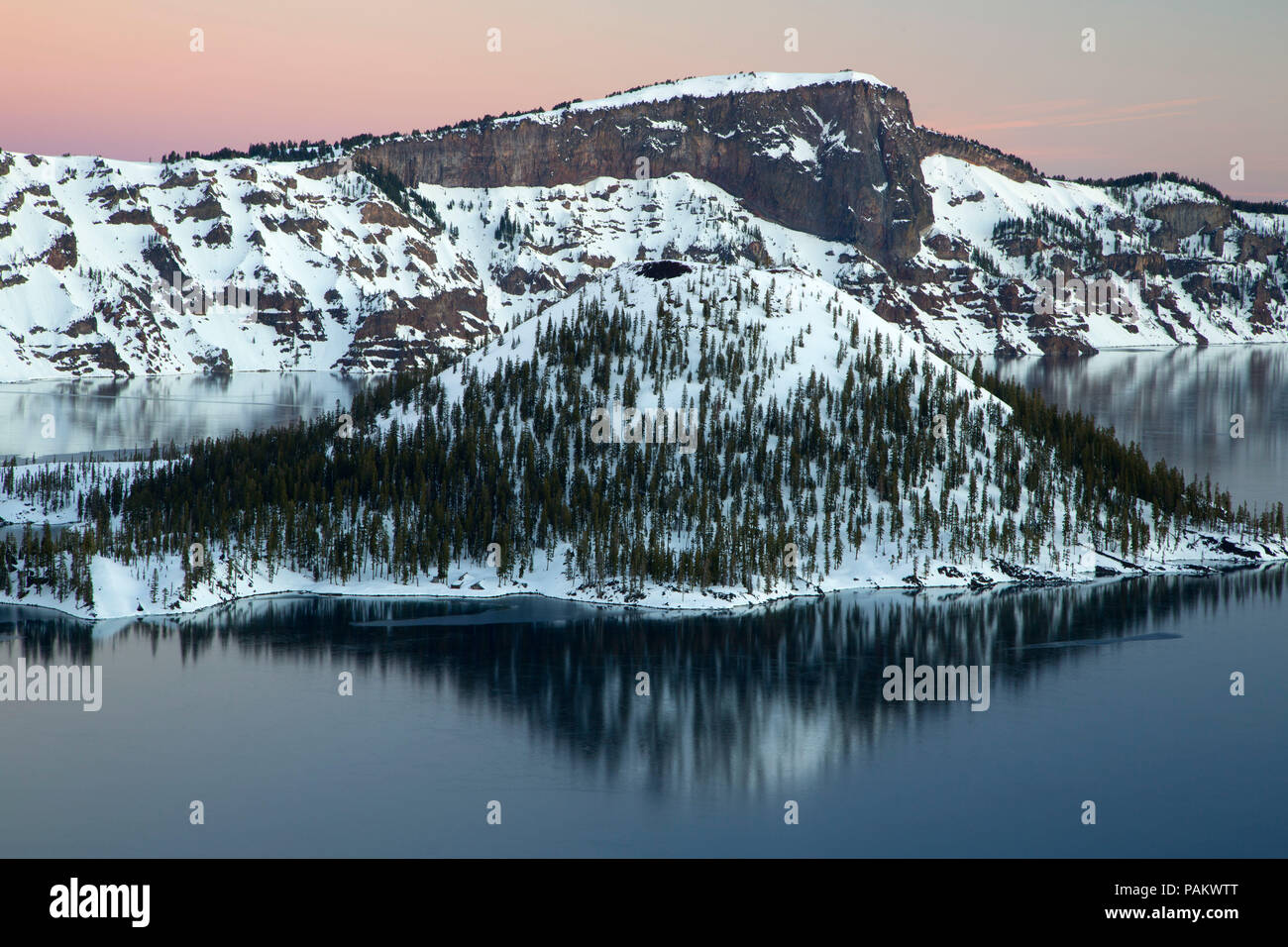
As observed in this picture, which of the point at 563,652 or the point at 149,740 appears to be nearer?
the point at 149,740

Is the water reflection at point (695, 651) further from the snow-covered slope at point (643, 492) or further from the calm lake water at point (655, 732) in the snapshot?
the snow-covered slope at point (643, 492)

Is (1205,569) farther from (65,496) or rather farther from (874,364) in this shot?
(65,496)

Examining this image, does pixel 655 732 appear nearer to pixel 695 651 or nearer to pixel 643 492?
pixel 695 651

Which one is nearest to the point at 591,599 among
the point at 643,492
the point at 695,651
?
the point at 643,492

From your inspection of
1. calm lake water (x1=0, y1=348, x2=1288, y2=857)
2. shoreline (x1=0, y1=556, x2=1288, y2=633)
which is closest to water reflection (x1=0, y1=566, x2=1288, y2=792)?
calm lake water (x1=0, y1=348, x2=1288, y2=857)

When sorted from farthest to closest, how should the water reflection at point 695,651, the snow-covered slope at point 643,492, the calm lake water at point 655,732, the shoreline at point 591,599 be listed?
1. the snow-covered slope at point 643,492
2. the shoreline at point 591,599
3. the water reflection at point 695,651
4. the calm lake water at point 655,732

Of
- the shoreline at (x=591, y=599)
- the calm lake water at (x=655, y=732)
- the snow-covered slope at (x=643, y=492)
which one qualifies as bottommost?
the calm lake water at (x=655, y=732)

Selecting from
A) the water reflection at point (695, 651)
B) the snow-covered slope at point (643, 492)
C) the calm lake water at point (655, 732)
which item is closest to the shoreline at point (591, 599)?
the snow-covered slope at point (643, 492)
